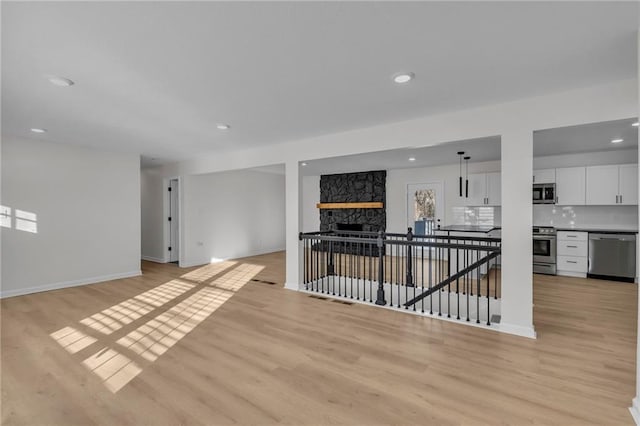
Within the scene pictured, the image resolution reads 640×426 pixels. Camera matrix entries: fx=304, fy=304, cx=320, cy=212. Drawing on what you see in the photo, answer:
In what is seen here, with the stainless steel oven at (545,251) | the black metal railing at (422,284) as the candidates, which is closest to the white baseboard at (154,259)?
the black metal railing at (422,284)

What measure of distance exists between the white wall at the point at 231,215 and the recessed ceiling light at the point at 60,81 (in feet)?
13.9

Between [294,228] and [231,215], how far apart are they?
3.55 m

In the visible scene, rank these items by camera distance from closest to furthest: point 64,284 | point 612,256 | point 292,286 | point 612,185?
point 292,286 < point 64,284 < point 612,256 < point 612,185

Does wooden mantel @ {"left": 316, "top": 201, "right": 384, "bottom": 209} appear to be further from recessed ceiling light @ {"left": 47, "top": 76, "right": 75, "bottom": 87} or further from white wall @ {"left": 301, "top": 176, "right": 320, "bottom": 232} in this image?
recessed ceiling light @ {"left": 47, "top": 76, "right": 75, "bottom": 87}

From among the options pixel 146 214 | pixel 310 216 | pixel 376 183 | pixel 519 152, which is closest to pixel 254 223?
pixel 310 216

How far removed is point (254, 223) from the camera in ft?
28.1

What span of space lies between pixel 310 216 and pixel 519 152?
733cm

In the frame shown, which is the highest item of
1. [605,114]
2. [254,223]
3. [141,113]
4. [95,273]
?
[141,113]

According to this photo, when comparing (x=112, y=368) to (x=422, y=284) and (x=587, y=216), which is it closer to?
(x=422, y=284)

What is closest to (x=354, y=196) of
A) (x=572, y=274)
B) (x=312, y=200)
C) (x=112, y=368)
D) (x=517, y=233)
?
(x=312, y=200)

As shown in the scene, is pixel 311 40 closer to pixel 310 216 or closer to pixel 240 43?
pixel 240 43

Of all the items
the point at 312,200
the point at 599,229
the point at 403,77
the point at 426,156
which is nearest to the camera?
the point at 403,77

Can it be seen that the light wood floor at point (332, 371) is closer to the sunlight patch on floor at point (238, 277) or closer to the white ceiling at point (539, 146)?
the sunlight patch on floor at point (238, 277)

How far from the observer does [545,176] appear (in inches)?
239
